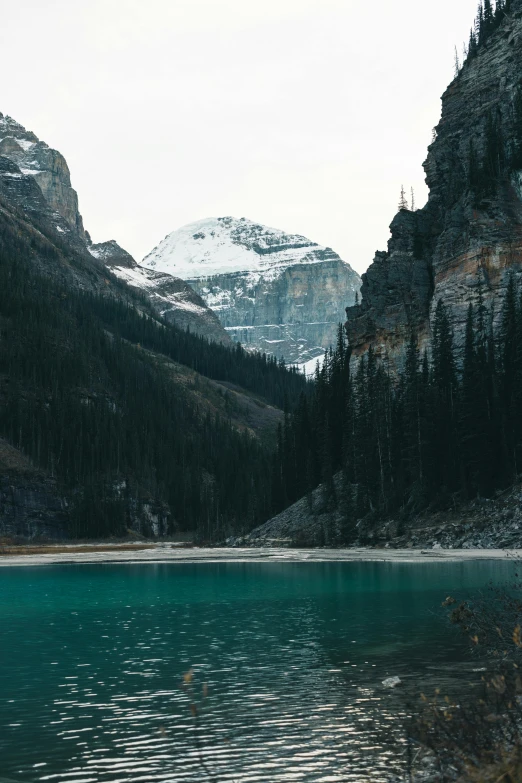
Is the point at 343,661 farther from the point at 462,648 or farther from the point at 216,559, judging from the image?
the point at 216,559

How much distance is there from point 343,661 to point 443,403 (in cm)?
7070

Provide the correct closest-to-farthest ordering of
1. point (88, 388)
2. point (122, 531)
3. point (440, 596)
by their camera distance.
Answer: point (440, 596)
point (122, 531)
point (88, 388)

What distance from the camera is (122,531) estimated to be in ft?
500

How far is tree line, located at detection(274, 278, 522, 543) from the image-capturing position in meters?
87.4

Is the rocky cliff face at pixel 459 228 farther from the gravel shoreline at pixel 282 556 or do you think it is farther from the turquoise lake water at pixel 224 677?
the turquoise lake water at pixel 224 677

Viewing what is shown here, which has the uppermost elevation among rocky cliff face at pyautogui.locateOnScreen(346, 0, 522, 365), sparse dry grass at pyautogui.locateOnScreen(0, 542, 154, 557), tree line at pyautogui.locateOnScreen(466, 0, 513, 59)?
tree line at pyautogui.locateOnScreen(466, 0, 513, 59)

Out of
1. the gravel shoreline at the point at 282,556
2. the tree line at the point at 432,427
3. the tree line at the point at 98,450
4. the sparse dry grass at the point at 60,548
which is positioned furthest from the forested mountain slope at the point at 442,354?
the tree line at the point at 98,450

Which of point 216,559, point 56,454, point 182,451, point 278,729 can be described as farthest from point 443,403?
point 182,451

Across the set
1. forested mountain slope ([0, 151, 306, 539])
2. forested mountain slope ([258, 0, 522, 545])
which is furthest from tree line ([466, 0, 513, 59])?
forested mountain slope ([0, 151, 306, 539])

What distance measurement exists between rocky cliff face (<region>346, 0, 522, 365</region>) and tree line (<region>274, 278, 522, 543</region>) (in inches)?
113

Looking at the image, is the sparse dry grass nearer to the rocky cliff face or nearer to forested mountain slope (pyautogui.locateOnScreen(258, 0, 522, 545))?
forested mountain slope (pyautogui.locateOnScreen(258, 0, 522, 545))

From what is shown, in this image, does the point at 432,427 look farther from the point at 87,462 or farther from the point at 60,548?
the point at 87,462

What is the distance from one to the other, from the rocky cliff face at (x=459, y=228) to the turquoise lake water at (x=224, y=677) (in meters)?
55.8

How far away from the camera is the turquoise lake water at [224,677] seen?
17531mm
